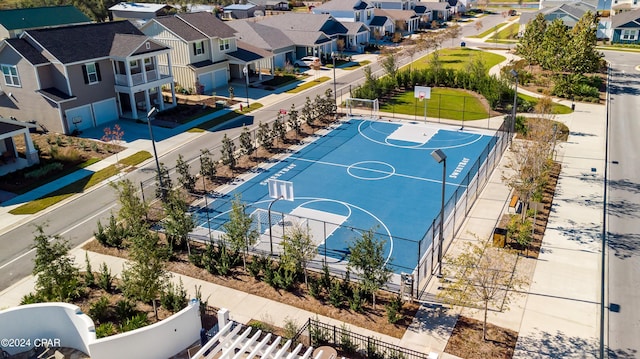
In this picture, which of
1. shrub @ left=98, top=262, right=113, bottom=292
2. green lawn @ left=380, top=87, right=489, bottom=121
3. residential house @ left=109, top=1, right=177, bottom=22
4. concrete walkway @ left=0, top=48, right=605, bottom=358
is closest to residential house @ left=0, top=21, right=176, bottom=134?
concrete walkway @ left=0, top=48, right=605, bottom=358

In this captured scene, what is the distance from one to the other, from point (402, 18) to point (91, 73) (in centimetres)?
7032

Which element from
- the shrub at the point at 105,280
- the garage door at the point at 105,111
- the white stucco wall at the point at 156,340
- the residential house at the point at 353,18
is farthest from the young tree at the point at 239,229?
the residential house at the point at 353,18

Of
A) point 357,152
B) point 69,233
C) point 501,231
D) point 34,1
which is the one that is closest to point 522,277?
point 501,231

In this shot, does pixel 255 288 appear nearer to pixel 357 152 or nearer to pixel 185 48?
pixel 357 152

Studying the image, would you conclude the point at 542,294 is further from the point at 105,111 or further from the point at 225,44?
the point at 225,44

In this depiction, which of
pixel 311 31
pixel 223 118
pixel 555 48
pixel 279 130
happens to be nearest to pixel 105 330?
pixel 279 130

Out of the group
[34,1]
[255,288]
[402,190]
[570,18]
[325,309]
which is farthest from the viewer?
[34,1]

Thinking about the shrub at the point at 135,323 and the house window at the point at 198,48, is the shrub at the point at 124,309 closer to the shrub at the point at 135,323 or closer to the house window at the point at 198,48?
the shrub at the point at 135,323

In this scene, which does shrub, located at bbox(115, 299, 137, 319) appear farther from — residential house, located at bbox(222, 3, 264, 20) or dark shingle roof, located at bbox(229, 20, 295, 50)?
residential house, located at bbox(222, 3, 264, 20)

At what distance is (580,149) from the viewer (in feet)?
128

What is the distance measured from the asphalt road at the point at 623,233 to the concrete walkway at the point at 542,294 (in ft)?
2.20

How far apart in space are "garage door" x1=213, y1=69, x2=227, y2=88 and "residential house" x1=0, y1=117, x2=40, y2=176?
2425cm

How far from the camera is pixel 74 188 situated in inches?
1377

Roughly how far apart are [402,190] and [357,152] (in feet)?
25.3
